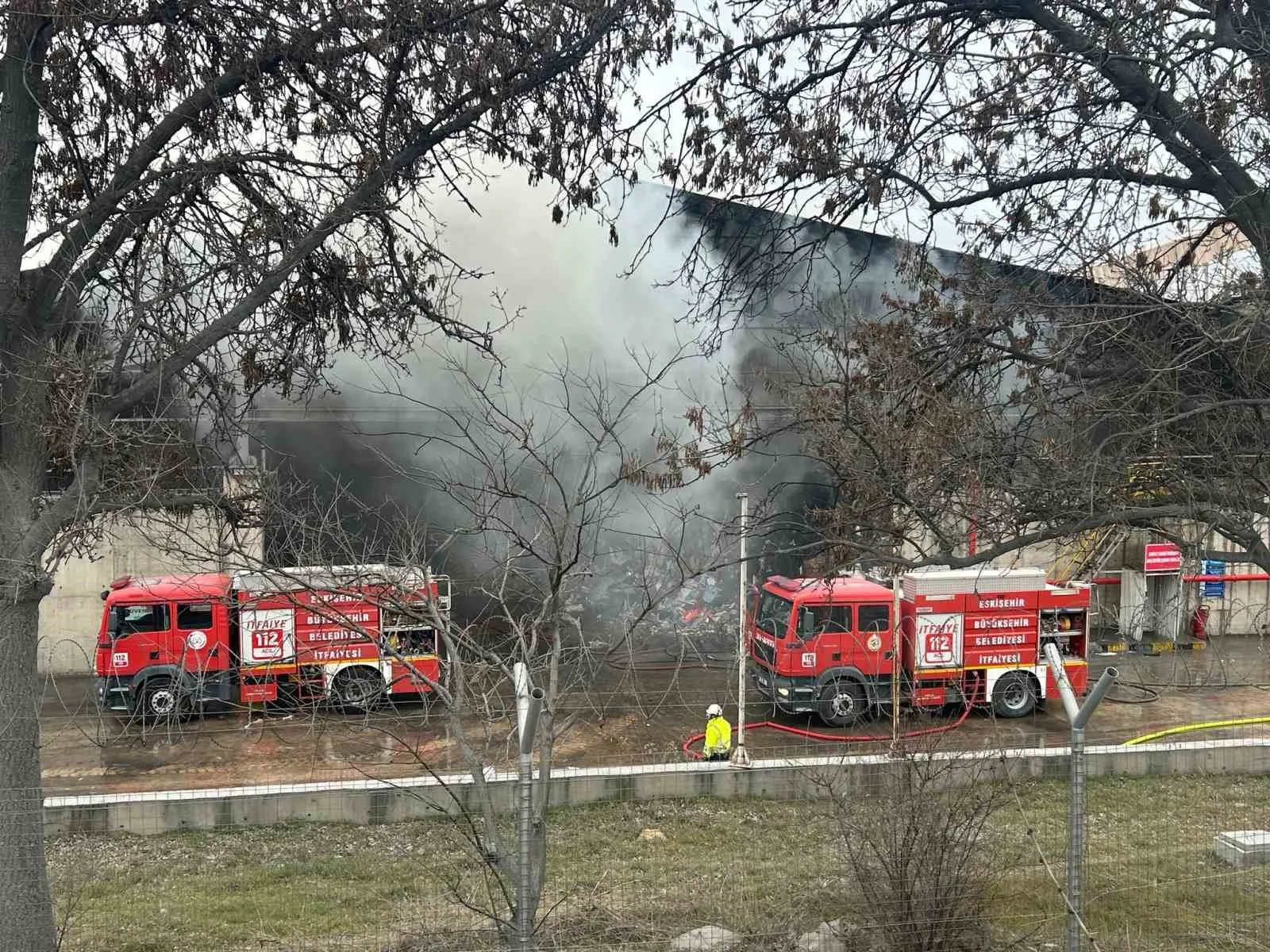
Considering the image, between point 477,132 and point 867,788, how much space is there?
4.44 m

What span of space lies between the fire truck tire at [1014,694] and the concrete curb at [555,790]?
7.91 feet

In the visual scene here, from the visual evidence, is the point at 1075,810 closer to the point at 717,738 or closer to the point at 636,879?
the point at 636,879

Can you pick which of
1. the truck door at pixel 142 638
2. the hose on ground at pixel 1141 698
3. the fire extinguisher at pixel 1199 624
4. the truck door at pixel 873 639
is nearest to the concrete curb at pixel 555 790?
the truck door at pixel 873 639

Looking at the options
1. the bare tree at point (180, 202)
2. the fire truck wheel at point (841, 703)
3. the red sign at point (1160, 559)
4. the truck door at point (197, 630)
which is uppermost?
the bare tree at point (180, 202)

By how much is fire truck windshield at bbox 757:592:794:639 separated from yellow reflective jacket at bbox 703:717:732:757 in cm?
213

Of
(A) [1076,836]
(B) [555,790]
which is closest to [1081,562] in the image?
(B) [555,790]

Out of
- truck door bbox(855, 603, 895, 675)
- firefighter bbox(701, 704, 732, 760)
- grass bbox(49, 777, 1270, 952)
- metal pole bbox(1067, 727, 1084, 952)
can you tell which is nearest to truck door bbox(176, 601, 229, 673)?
grass bbox(49, 777, 1270, 952)

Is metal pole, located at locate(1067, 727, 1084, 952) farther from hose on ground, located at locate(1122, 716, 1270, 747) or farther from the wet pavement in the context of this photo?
hose on ground, located at locate(1122, 716, 1270, 747)

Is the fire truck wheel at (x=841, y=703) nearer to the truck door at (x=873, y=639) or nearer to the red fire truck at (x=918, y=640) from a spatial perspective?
the red fire truck at (x=918, y=640)

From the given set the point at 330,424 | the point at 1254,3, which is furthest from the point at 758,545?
the point at 1254,3

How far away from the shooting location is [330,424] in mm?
15656

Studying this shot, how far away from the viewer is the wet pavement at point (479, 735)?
9.26m

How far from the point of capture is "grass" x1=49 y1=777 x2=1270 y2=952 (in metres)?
5.41

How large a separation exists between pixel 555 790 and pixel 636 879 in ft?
6.17
